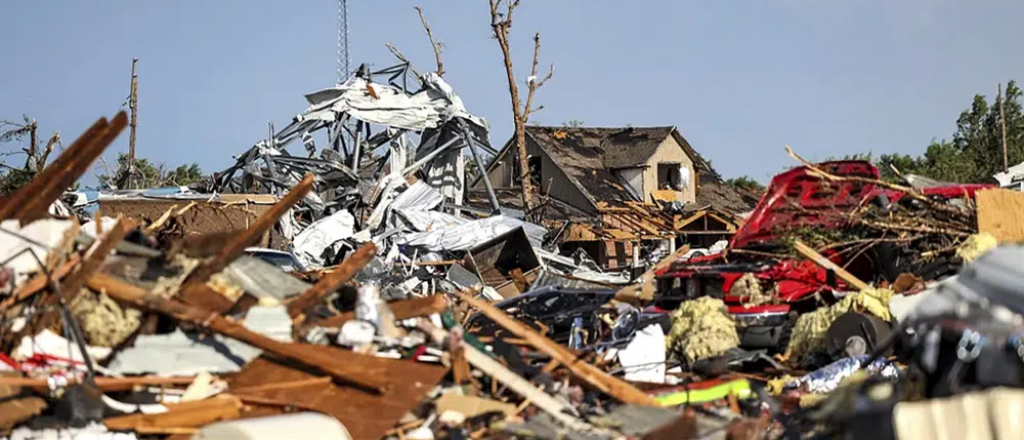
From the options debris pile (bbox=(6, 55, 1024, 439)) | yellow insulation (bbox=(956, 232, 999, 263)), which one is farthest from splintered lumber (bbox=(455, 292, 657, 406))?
yellow insulation (bbox=(956, 232, 999, 263))

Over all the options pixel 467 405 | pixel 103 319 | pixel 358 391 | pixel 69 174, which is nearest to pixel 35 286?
pixel 103 319

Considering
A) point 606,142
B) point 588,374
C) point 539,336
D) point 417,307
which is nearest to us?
point 588,374

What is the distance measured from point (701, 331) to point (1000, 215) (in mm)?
3098

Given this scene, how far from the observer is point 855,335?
8609 millimetres

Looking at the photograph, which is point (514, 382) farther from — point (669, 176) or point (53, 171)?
point (669, 176)

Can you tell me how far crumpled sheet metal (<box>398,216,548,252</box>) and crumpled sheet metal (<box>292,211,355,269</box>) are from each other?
1494 mm

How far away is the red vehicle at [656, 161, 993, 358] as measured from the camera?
975 cm

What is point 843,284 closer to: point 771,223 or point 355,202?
point 771,223

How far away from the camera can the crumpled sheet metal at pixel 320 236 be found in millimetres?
20359

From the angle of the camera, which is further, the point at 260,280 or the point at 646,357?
the point at 646,357

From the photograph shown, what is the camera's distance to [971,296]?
5242mm

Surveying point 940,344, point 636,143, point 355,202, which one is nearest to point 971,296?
point 940,344

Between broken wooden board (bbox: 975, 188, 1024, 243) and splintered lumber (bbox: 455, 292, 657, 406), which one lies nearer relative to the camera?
splintered lumber (bbox: 455, 292, 657, 406)

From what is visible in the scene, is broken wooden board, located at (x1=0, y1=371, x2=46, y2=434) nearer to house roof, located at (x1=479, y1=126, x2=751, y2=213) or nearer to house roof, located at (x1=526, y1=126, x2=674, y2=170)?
house roof, located at (x1=479, y1=126, x2=751, y2=213)
